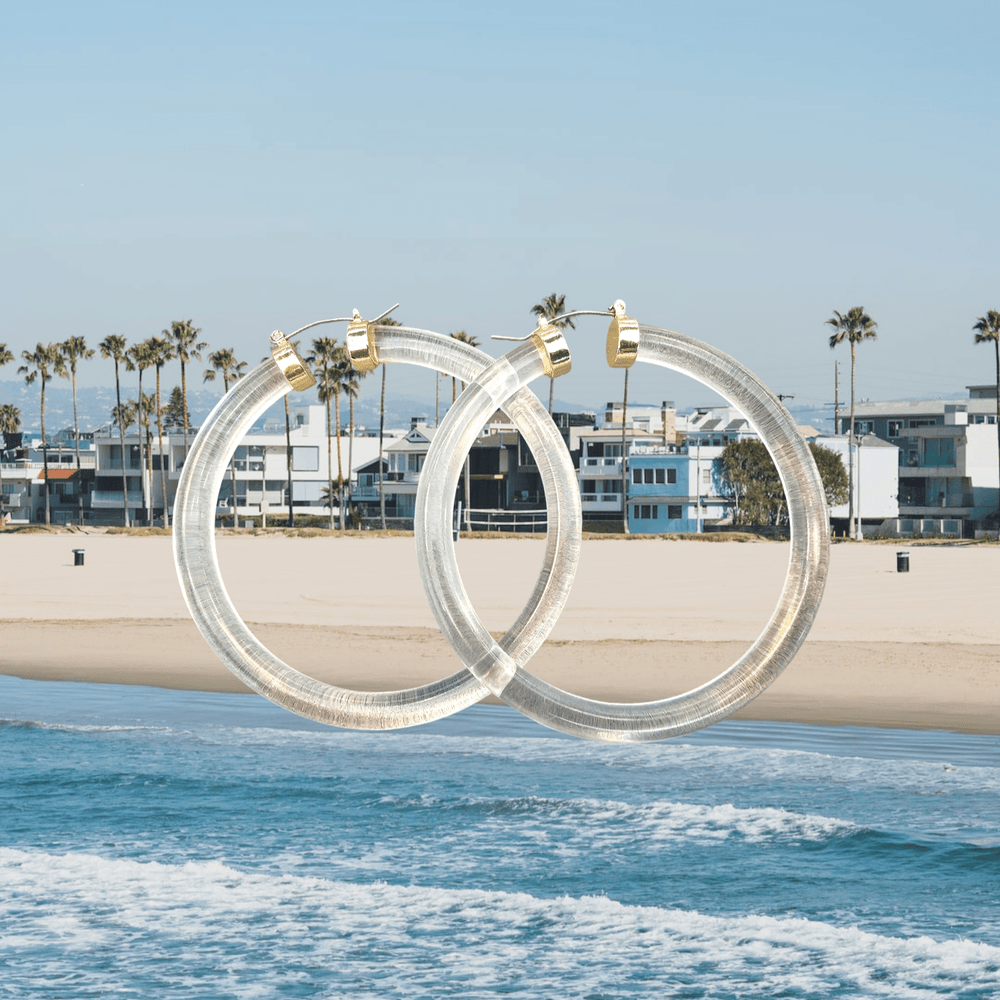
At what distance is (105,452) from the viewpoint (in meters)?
113

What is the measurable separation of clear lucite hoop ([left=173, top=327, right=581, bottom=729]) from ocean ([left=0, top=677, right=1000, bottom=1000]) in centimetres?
607

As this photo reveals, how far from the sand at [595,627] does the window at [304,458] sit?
53501 millimetres

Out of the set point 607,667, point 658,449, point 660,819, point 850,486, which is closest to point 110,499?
point 658,449

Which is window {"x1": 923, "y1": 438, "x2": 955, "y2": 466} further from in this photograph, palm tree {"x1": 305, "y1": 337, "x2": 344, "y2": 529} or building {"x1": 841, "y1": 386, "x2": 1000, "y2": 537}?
palm tree {"x1": 305, "y1": 337, "x2": 344, "y2": 529}

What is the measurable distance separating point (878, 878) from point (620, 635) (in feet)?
58.6

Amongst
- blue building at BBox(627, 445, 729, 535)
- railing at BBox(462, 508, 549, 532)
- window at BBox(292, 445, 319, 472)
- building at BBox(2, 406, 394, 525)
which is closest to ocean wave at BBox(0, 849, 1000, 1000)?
railing at BBox(462, 508, 549, 532)

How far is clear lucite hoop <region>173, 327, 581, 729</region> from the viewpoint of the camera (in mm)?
7145

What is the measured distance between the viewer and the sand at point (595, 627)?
25.5 m

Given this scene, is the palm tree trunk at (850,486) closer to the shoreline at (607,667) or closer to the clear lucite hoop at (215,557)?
the shoreline at (607,667)

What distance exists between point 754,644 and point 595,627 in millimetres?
27444

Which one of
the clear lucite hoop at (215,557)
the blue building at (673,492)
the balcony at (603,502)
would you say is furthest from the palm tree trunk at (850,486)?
the clear lucite hoop at (215,557)

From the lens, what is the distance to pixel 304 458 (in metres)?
115

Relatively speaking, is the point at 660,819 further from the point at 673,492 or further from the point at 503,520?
the point at 503,520

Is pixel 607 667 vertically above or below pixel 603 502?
below
